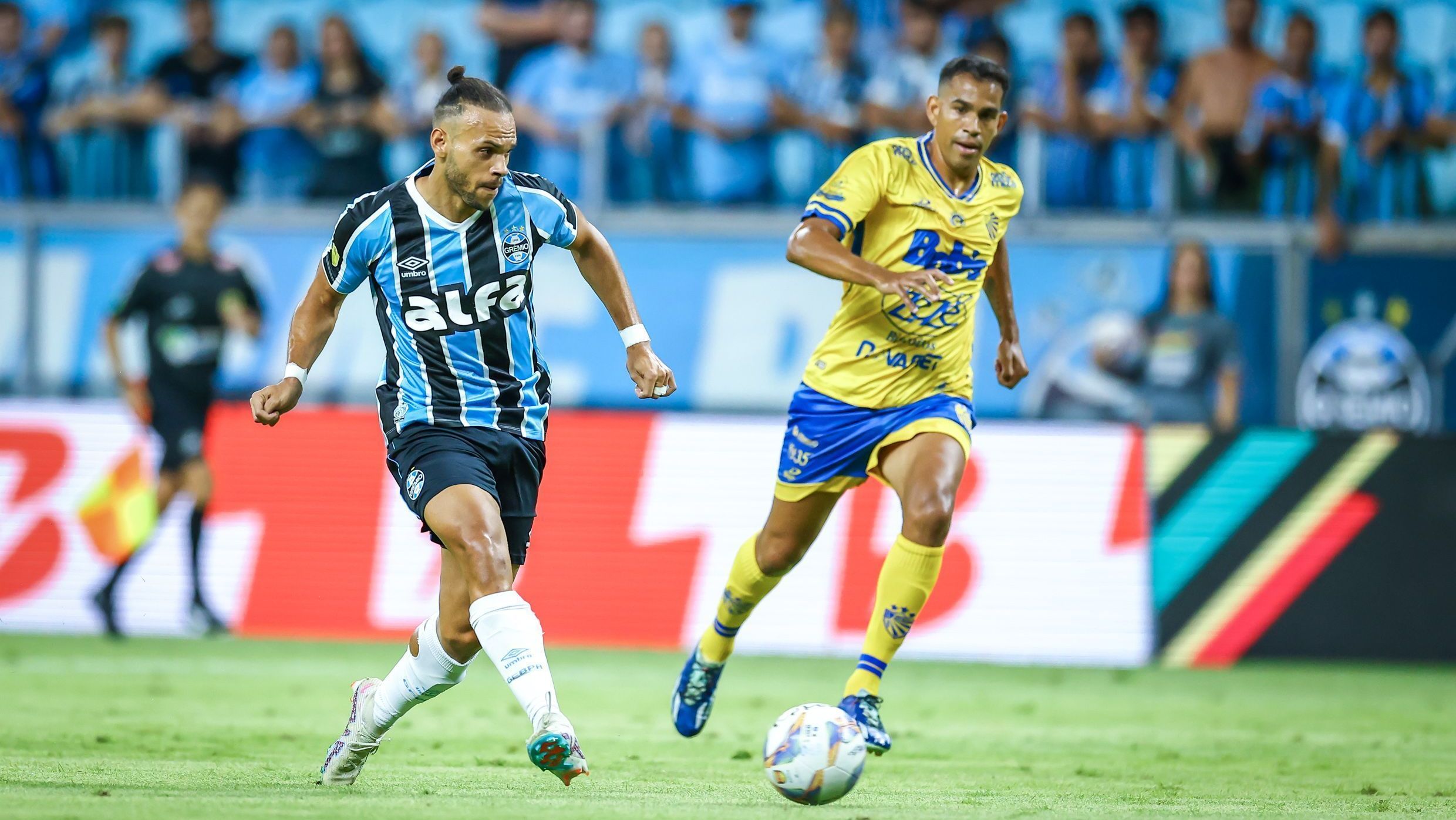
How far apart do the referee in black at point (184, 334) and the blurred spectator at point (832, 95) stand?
407 cm

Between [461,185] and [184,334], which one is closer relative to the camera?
[461,185]

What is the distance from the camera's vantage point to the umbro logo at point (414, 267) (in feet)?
18.5

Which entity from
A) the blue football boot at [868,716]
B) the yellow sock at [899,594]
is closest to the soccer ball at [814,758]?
the blue football boot at [868,716]

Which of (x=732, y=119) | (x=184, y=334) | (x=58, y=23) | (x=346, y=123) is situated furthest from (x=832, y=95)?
(x=58, y=23)

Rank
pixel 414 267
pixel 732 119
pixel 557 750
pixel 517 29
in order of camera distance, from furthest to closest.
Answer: pixel 517 29
pixel 732 119
pixel 414 267
pixel 557 750

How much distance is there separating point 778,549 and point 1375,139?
738 cm

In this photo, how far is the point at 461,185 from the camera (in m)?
5.57

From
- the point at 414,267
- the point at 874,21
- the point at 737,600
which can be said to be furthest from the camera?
the point at 874,21

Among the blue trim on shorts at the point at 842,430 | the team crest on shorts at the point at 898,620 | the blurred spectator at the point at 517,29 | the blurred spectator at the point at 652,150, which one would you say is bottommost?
the team crest on shorts at the point at 898,620

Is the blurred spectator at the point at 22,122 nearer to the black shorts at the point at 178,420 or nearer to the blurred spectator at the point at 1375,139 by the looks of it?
the black shorts at the point at 178,420

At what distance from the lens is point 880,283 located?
607 centimetres

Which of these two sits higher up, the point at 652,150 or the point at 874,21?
the point at 874,21

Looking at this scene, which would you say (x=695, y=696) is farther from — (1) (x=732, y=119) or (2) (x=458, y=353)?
(1) (x=732, y=119)

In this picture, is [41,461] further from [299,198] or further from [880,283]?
[880,283]
